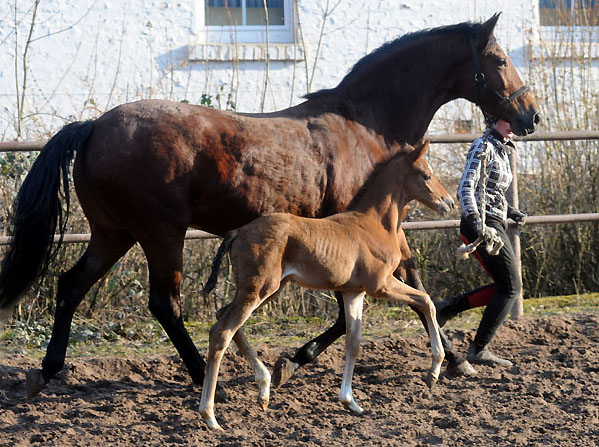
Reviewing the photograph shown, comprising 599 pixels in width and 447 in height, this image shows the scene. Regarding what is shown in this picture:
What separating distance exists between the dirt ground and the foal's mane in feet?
5.71

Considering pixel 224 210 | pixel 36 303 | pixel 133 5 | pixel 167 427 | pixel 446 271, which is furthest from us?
pixel 133 5

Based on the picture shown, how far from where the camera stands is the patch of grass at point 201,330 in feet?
20.0

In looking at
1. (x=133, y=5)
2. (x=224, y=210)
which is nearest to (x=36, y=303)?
(x=224, y=210)

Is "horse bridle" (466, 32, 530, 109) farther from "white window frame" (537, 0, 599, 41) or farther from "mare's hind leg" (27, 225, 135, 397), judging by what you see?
"white window frame" (537, 0, 599, 41)

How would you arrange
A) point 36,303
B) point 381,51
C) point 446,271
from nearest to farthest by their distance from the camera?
point 381,51 → point 36,303 → point 446,271

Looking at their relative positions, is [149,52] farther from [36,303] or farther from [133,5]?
[36,303]

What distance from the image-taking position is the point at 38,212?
15.6ft

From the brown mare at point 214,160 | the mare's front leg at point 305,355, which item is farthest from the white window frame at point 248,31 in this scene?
the mare's front leg at point 305,355

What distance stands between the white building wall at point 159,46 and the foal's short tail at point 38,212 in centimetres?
444

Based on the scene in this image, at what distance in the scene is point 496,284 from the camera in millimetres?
5293

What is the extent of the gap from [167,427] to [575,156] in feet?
17.9

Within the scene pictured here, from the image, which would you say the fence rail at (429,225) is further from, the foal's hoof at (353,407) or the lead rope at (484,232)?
the foal's hoof at (353,407)

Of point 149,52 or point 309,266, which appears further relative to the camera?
point 149,52

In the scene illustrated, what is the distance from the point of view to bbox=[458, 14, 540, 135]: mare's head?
16.9ft
